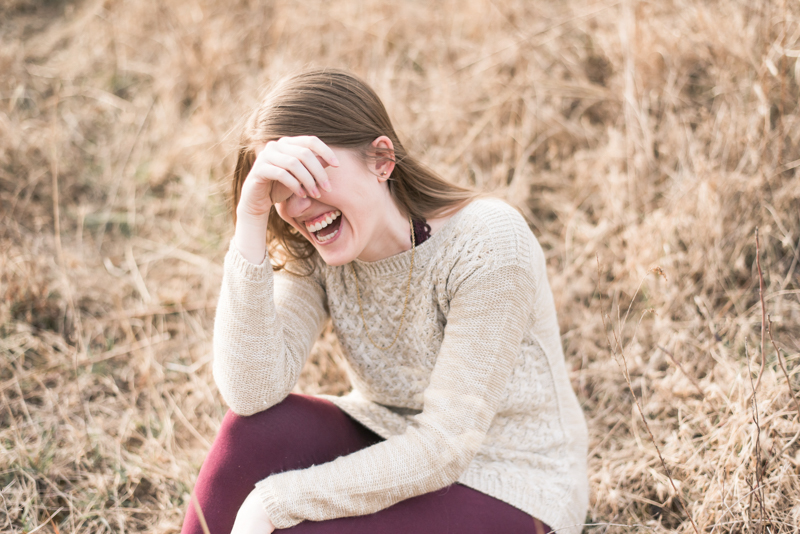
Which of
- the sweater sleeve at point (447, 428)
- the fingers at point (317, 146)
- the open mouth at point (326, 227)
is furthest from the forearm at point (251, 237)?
the sweater sleeve at point (447, 428)

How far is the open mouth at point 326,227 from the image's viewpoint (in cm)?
135

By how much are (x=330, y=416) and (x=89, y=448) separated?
3.27 ft

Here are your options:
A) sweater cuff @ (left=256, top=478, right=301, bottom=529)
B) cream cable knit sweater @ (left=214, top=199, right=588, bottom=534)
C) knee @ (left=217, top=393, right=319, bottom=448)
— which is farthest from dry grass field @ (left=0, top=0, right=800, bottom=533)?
sweater cuff @ (left=256, top=478, right=301, bottom=529)

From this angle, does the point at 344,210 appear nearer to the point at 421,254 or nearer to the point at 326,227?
the point at 326,227

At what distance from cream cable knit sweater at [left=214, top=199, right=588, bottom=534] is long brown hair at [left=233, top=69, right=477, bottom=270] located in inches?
4.5

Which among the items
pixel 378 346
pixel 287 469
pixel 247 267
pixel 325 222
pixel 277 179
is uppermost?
pixel 277 179

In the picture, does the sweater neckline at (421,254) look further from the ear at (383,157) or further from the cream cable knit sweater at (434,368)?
the ear at (383,157)

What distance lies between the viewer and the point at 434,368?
1.37m

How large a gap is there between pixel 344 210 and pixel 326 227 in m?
0.10

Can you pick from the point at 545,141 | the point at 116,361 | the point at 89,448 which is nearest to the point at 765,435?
the point at 545,141

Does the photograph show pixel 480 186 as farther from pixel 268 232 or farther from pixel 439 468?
pixel 439 468

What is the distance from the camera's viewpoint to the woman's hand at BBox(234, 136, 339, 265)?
4.02ft

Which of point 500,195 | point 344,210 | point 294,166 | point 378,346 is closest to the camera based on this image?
Answer: point 294,166

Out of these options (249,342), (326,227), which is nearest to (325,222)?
(326,227)
